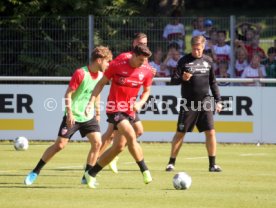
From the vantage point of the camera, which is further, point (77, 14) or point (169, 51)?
point (77, 14)

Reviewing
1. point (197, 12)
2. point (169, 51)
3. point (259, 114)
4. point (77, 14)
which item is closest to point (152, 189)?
point (259, 114)

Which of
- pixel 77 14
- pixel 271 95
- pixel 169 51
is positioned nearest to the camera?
pixel 271 95

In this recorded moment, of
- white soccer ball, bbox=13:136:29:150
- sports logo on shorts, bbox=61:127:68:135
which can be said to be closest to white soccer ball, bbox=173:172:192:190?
sports logo on shorts, bbox=61:127:68:135

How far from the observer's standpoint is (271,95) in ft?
68.5

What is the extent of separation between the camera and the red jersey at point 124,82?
42.1 feet

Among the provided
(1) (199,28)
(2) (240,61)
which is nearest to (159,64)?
(1) (199,28)

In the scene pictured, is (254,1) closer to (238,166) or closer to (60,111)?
(60,111)

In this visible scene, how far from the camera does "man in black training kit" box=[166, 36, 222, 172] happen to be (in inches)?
604

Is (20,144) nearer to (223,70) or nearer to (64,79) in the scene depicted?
(64,79)

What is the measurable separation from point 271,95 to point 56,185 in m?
9.02

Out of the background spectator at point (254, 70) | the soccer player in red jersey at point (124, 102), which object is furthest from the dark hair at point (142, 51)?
the background spectator at point (254, 70)

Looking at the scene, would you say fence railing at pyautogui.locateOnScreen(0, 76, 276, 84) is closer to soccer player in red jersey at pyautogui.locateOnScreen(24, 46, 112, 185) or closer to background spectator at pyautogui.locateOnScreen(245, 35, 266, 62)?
background spectator at pyautogui.locateOnScreen(245, 35, 266, 62)

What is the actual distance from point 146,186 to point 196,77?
3127 millimetres

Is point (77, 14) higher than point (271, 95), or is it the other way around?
point (77, 14)
